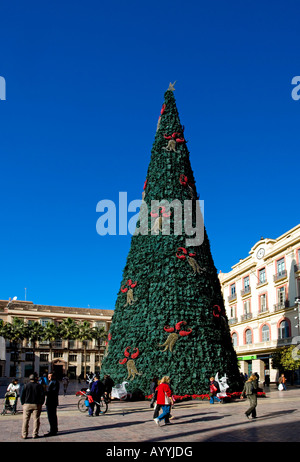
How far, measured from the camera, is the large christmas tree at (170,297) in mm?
18453

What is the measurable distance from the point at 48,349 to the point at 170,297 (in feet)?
211

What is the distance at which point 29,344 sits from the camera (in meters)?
76.6

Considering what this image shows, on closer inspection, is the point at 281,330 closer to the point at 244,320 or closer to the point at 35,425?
the point at 244,320

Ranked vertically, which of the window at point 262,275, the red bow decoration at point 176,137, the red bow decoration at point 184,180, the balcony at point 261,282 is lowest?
the balcony at point 261,282

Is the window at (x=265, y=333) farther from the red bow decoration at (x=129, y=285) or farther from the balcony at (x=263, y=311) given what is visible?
the red bow decoration at (x=129, y=285)

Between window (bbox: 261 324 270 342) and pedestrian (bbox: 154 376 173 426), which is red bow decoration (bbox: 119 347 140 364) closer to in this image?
pedestrian (bbox: 154 376 173 426)

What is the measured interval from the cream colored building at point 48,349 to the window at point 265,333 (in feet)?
128

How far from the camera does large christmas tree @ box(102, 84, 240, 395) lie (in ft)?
60.5

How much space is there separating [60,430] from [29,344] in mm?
69359

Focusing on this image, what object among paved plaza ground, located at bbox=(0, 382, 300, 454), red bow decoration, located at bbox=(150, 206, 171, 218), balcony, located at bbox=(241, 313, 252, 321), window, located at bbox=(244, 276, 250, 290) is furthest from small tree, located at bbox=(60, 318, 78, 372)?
paved plaza ground, located at bbox=(0, 382, 300, 454)

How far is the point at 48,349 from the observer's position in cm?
7812

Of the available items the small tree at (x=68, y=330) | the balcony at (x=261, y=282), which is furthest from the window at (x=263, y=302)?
the small tree at (x=68, y=330)

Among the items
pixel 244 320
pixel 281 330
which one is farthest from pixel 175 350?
pixel 244 320

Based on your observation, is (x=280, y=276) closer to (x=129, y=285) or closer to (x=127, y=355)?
(x=129, y=285)
